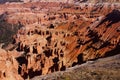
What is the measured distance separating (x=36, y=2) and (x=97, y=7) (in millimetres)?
60667

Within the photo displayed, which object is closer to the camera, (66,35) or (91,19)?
(66,35)

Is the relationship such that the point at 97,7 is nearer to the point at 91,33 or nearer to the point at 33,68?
the point at 91,33

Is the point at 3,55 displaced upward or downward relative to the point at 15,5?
upward

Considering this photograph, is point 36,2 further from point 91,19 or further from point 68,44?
point 68,44

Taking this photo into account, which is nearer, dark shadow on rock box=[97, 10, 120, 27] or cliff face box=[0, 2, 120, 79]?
cliff face box=[0, 2, 120, 79]

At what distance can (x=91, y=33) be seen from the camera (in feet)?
257

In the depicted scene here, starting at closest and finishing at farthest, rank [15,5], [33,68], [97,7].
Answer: [33,68] → [97,7] → [15,5]

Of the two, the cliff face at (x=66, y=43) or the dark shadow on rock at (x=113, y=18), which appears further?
the dark shadow on rock at (x=113, y=18)

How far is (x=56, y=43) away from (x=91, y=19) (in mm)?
32240

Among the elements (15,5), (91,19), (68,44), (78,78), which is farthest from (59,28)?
(15,5)

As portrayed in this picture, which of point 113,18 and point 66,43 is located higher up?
point 113,18

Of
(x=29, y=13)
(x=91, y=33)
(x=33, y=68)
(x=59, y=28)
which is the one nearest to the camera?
(x=33, y=68)

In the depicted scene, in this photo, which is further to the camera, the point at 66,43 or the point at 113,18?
the point at 113,18

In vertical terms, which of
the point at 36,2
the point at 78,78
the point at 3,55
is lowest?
the point at 36,2
